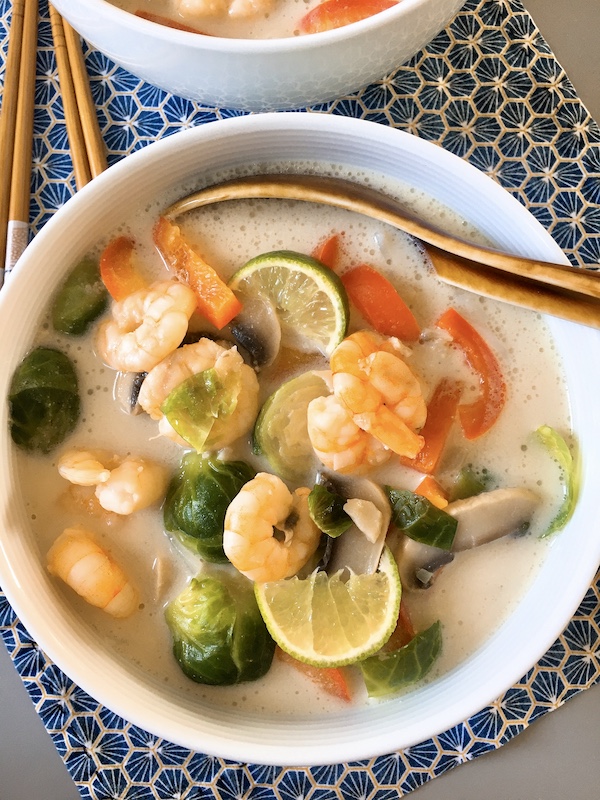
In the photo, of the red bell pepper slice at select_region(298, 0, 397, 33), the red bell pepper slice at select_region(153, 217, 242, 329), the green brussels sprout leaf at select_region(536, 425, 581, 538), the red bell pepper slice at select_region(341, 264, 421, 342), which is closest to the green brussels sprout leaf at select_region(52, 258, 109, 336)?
the red bell pepper slice at select_region(153, 217, 242, 329)

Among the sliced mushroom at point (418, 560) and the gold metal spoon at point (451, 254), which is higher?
the gold metal spoon at point (451, 254)

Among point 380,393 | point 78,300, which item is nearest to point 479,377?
point 380,393

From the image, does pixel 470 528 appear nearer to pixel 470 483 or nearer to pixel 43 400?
pixel 470 483

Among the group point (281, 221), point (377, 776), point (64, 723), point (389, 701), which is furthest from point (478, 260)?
point (64, 723)

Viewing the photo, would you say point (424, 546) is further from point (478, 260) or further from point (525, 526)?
point (478, 260)

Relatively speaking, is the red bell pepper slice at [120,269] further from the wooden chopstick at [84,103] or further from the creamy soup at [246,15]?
the creamy soup at [246,15]

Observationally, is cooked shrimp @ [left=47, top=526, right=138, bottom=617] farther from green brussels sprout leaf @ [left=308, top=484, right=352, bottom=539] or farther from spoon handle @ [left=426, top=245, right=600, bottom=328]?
spoon handle @ [left=426, top=245, right=600, bottom=328]

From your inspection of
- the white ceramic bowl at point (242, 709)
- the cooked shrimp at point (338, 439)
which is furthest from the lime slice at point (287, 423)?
the white ceramic bowl at point (242, 709)
